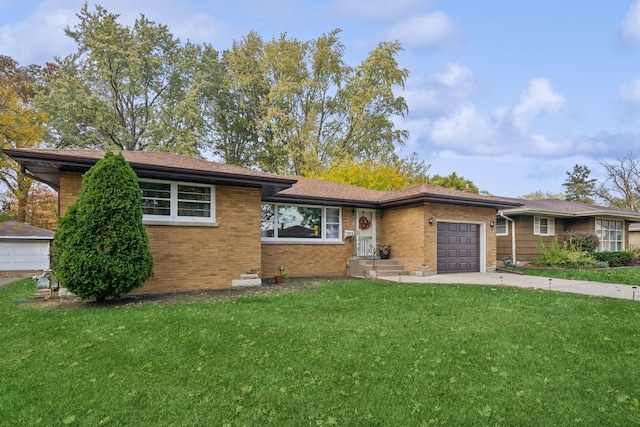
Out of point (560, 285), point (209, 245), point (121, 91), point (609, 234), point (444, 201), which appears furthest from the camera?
point (121, 91)

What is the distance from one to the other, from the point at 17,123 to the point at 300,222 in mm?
14268

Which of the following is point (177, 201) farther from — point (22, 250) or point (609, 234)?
point (609, 234)

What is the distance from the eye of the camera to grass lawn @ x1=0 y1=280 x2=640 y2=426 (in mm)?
3295

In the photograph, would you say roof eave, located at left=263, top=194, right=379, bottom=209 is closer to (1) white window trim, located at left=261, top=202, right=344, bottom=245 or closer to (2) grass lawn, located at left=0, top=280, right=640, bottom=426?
(1) white window trim, located at left=261, top=202, right=344, bottom=245

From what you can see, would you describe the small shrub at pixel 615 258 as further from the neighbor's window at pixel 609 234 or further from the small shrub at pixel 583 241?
the neighbor's window at pixel 609 234

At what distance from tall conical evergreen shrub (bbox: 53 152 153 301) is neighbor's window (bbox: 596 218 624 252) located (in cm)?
2164

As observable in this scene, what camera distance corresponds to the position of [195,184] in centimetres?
1009

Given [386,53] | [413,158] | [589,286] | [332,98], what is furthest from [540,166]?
[589,286]

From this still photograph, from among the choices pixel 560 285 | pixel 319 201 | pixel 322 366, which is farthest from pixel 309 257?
pixel 322 366

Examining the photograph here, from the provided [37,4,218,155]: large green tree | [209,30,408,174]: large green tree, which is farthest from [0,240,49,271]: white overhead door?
[209,30,408,174]: large green tree

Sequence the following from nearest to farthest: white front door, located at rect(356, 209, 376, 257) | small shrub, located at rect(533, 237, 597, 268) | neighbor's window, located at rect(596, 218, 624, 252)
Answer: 1. white front door, located at rect(356, 209, 376, 257)
2. small shrub, located at rect(533, 237, 597, 268)
3. neighbor's window, located at rect(596, 218, 624, 252)

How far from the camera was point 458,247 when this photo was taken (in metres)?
14.3

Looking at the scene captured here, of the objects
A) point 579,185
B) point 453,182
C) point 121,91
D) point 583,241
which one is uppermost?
point 121,91

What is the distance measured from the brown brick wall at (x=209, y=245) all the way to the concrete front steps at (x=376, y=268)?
14.1 feet
